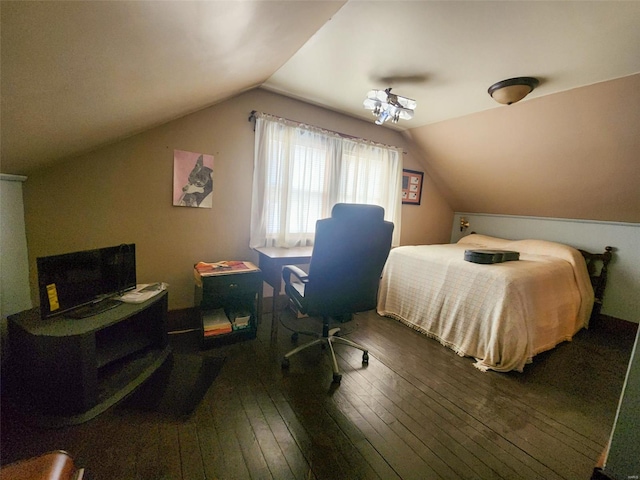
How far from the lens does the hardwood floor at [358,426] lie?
44.4 inches

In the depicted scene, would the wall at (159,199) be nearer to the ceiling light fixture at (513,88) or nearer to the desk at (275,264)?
the desk at (275,264)

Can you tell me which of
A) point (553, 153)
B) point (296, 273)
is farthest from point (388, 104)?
point (553, 153)

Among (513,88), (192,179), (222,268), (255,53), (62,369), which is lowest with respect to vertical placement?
(62,369)

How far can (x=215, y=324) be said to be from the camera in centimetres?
204

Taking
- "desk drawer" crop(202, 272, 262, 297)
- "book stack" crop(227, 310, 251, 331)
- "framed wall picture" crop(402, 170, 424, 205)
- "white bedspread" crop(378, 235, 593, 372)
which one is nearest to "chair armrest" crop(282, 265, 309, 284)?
"desk drawer" crop(202, 272, 262, 297)

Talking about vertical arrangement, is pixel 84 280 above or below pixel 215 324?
above

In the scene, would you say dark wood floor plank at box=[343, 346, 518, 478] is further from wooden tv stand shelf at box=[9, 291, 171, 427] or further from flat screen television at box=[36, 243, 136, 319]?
flat screen television at box=[36, 243, 136, 319]

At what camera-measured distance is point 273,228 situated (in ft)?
8.80

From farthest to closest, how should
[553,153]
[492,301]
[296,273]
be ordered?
[553,153], [492,301], [296,273]

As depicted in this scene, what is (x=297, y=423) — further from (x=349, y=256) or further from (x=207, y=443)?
(x=349, y=256)

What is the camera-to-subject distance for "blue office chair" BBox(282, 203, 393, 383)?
1527 millimetres

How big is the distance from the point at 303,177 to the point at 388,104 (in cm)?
113

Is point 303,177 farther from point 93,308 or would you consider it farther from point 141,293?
point 93,308

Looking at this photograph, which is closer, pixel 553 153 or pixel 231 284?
pixel 231 284
